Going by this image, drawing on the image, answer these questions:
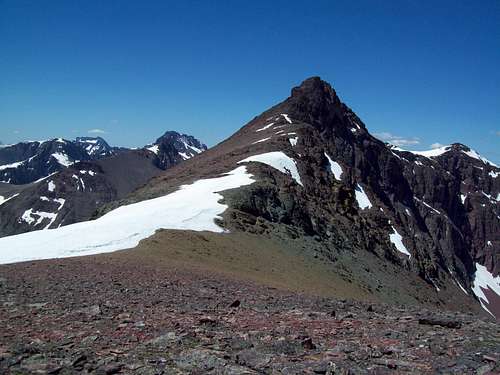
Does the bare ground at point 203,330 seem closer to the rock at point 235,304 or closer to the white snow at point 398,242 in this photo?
the rock at point 235,304

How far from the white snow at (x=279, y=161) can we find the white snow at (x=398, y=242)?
2827 centimetres

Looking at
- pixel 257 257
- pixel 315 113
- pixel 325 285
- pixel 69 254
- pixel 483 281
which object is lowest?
pixel 483 281

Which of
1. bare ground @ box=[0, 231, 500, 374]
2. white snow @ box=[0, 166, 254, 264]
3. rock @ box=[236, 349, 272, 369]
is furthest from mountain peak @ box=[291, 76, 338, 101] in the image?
rock @ box=[236, 349, 272, 369]

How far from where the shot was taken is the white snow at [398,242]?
3219 inches

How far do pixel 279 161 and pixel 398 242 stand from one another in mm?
35570

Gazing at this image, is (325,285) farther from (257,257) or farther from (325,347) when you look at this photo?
(325,347)

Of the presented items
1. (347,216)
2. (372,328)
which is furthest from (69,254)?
(347,216)

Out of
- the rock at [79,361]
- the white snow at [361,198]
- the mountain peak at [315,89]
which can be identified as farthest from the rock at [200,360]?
the mountain peak at [315,89]

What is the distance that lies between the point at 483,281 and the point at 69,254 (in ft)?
669

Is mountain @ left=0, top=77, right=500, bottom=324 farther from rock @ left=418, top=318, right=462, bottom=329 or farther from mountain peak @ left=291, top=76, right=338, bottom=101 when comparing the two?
mountain peak @ left=291, top=76, right=338, bottom=101

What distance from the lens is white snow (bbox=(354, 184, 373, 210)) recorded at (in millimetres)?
90225

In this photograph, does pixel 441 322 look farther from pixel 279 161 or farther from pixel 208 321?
pixel 279 161

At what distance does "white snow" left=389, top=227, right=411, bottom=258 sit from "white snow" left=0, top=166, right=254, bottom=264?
44325mm

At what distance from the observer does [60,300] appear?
15.0m
